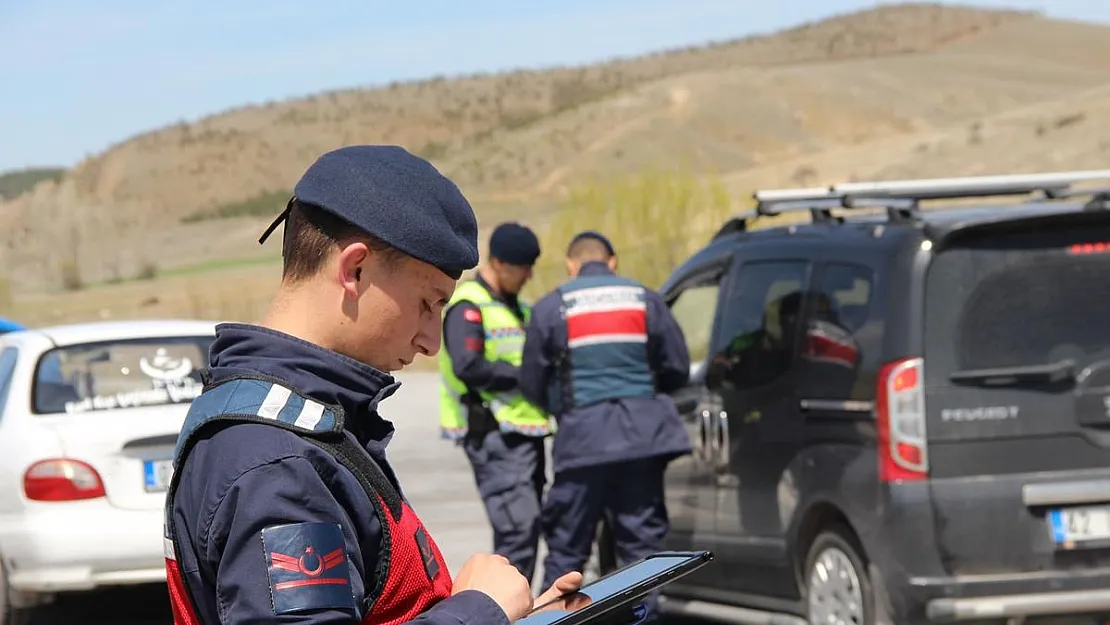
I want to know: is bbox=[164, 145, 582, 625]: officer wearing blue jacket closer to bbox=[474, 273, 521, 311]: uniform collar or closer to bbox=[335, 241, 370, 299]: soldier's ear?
bbox=[335, 241, 370, 299]: soldier's ear

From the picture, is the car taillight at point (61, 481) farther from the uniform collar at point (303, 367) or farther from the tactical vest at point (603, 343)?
the uniform collar at point (303, 367)

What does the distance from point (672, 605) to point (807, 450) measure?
2.01 metres

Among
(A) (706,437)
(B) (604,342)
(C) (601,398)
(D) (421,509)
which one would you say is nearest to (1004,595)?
(A) (706,437)

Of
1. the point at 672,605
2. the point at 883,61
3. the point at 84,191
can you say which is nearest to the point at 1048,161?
the point at 672,605

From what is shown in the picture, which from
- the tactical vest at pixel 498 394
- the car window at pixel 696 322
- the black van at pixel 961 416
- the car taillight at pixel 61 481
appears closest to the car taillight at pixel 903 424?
the black van at pixel 961 416

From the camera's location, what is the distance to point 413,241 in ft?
8.01

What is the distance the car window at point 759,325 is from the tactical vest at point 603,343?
380 millimetres

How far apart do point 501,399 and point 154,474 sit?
5.81 feet

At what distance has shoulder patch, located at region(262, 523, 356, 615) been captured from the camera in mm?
2182

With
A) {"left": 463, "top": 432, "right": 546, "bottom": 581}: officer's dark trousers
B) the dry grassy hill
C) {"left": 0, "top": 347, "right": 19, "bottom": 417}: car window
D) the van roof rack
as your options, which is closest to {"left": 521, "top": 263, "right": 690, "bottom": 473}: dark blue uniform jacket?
{"left": 463, "top": 432, "right": 546, "bottom": 581}: officer's dark trousers

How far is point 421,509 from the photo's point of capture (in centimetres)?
1370

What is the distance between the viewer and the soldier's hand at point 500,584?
251 centimetres

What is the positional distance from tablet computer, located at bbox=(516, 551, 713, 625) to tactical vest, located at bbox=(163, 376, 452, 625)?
206mm

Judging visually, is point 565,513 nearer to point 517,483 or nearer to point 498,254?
point 517,483
